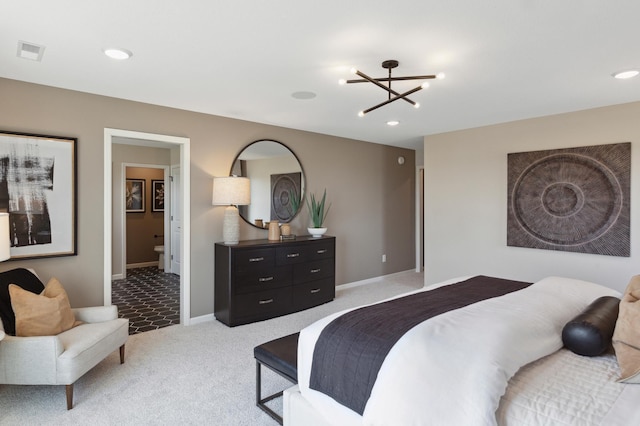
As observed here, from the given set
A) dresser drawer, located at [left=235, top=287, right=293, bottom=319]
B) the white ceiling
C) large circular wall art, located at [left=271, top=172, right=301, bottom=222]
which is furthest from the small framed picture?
dresser drawer, located at [left=235, top=287, right=293, bottom=319]

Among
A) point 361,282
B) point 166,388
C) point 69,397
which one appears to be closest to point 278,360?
point 166,388

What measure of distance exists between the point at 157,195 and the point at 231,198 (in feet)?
13.7

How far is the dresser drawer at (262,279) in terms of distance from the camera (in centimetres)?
396

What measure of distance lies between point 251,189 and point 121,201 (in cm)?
294

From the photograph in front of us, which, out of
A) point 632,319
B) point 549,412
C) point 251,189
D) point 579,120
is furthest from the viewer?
point 251,189

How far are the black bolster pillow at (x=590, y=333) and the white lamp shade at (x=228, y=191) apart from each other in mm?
3144

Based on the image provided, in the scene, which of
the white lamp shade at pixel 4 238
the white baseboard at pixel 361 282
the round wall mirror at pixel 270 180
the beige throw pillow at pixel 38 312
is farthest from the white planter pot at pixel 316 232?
the white lamp shade at pixel 4 238

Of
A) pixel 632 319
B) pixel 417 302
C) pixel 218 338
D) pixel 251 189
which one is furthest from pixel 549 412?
pixel 251 189

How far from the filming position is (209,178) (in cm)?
420

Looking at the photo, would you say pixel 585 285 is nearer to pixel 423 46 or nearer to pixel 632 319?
pixel 632 319

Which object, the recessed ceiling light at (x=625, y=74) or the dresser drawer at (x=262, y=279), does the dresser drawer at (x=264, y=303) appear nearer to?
the dresser drawer at (x=262, y=279)

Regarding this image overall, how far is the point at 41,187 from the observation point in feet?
10.3

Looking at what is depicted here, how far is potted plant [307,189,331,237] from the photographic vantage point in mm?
4965

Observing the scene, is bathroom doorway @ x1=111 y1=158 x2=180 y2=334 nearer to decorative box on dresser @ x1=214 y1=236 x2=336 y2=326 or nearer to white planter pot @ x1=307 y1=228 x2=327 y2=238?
decorative box on dresser @ x1=214 y1=236 x2=336 y2=326
